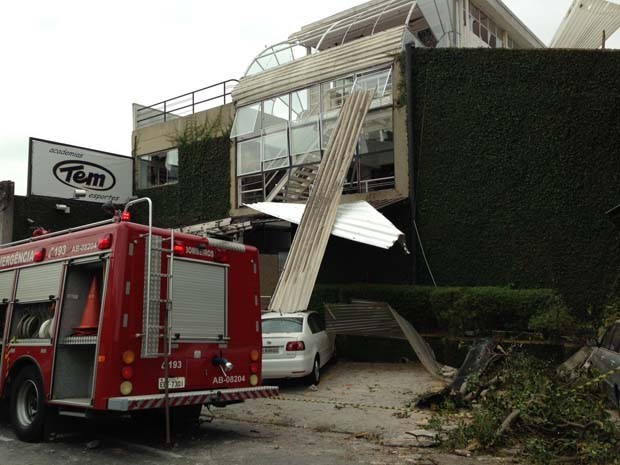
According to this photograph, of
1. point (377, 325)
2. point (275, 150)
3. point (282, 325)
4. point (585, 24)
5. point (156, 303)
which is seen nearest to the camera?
point (156, 303)

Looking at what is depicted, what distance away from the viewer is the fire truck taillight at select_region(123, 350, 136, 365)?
6.67 meters

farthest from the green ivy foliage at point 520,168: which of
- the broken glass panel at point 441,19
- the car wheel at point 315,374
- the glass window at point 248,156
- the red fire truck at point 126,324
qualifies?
the red fire truck at point 126,324

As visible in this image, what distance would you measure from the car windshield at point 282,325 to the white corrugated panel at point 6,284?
4864 millimetres

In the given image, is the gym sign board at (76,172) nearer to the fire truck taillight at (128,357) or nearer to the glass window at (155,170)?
the glass window at (155,170)

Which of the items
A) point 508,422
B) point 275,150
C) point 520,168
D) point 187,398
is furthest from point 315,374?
point 275,150

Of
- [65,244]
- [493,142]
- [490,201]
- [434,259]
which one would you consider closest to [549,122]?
[493,142]

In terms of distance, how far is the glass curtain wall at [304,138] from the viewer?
17.9 m

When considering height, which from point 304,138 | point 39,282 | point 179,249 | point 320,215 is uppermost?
point 304,138

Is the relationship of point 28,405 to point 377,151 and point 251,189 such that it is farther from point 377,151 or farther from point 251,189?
point 251,189

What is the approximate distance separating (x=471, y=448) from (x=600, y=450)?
1.43 meters

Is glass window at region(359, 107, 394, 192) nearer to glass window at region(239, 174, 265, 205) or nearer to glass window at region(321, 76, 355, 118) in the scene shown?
glass window at region(321, 76, 355, 118)

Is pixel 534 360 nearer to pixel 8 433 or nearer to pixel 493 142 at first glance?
pixel 493 142

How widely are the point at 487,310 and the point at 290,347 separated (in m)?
4.65

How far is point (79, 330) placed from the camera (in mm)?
7434
